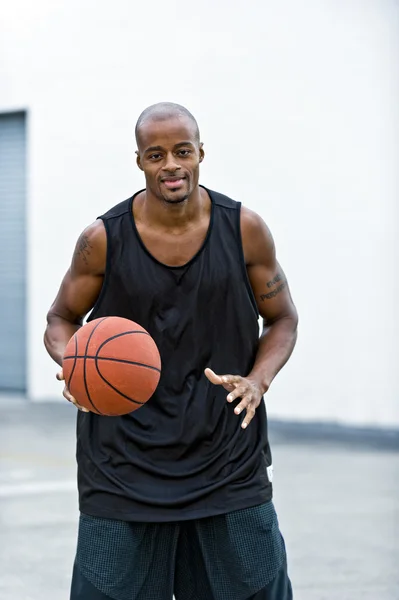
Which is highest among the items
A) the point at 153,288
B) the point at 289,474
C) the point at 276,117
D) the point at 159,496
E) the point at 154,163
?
the point at 276,117

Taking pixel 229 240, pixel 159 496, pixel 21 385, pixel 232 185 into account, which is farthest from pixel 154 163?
pixel 21 385

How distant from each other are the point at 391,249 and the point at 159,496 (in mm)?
7118

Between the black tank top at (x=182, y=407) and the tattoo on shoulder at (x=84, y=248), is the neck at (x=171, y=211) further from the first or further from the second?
the tattoo on shoulder at (x=84, y=248)

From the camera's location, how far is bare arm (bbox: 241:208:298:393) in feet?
10.7

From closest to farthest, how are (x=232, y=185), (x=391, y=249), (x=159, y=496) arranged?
(x=159, y=496), (x=391, y=249), (x=232, y=185)

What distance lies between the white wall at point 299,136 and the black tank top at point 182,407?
681cm

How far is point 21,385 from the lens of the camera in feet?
42.5

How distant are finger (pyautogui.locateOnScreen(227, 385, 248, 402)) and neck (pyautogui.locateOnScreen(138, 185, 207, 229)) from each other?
23.5 inches

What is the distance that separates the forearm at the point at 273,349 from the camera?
3.19 m

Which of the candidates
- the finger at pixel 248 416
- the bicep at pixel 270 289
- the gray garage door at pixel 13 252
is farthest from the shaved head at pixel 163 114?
the gray garage door at pixel 13 252

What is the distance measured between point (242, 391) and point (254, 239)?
1.81 feet

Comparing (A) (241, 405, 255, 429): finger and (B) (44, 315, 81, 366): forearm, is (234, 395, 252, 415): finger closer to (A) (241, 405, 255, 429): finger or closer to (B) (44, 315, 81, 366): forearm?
(A) (241, 405, 255, 429): finger

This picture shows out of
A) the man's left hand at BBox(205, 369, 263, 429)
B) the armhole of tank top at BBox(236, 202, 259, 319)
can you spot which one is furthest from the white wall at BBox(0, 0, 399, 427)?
the man's left hand at BBox(205, 369, 263, 429)

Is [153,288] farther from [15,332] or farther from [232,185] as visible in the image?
[15,332]
